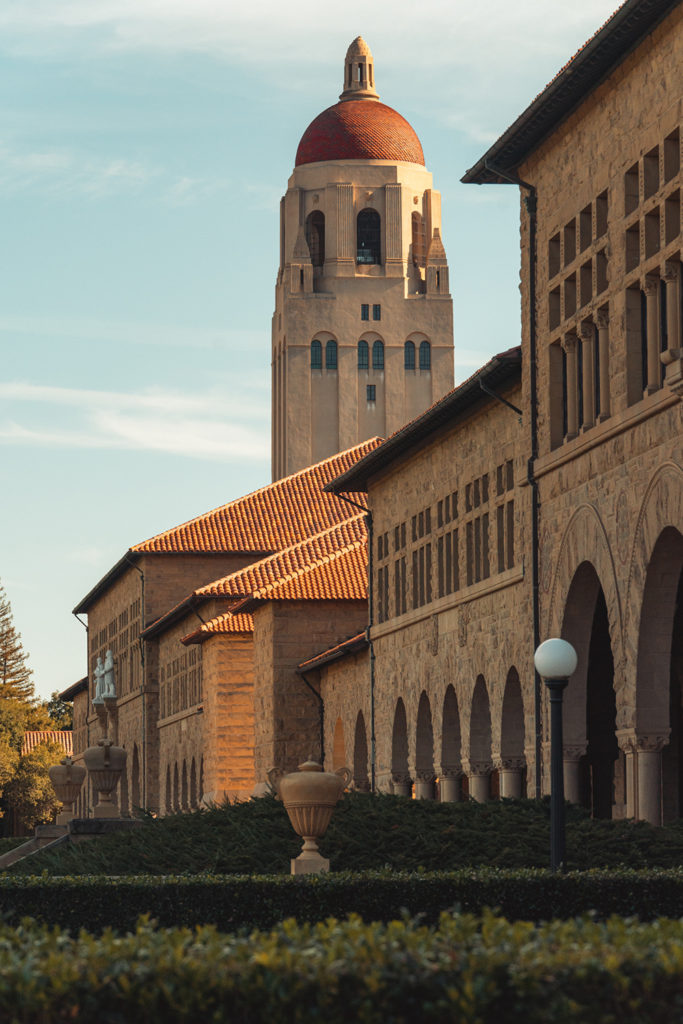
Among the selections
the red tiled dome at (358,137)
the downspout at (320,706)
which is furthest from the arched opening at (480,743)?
the red tiled dome at (358,137)

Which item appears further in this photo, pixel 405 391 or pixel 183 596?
pixel 405 391

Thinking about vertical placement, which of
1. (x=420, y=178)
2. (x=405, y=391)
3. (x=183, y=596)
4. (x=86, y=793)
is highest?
(x=420, y=178)

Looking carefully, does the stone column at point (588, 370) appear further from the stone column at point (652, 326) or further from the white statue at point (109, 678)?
the white statue at point (109, 678)

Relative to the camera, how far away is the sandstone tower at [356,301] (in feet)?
376

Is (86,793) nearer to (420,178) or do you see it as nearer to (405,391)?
(405,391)

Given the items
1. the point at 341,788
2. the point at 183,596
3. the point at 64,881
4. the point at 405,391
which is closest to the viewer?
the point at 64,881

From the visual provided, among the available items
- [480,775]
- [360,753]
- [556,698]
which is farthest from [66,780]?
[556,698]

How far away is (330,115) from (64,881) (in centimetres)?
10295

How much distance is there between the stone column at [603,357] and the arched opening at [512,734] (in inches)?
316

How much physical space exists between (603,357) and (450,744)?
45.5 ft

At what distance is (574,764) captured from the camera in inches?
1253

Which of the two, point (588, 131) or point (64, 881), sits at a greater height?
point (588, 131)

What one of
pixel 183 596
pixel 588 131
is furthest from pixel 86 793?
pixel 588 131

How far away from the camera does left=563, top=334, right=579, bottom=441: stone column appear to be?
3097 centimetres
